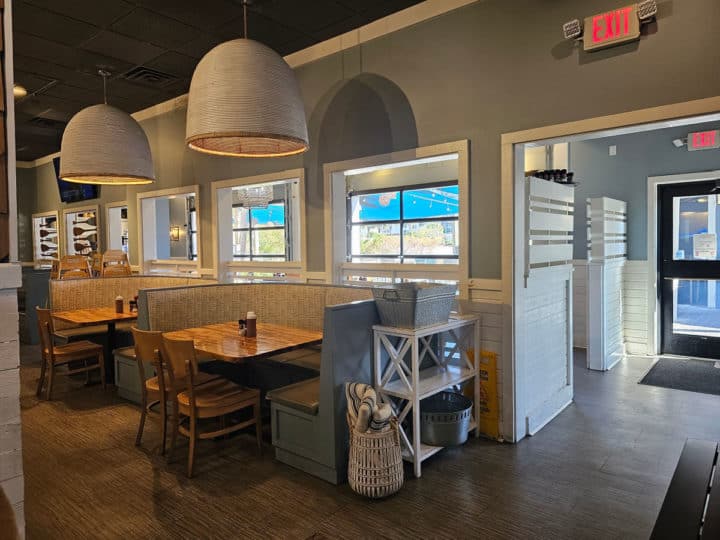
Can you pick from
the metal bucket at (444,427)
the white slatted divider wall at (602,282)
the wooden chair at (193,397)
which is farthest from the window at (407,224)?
the wooden chair at (193,397)

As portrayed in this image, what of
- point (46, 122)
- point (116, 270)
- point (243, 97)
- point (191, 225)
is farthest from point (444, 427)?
point (191, 225)

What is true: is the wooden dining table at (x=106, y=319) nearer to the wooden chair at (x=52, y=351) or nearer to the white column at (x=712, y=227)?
the wooden chair at (x=52, y=351)

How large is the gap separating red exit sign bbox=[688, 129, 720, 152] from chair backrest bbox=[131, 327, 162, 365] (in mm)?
5741

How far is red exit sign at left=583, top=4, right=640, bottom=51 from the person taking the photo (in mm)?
2908

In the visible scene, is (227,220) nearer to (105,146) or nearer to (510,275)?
(105,146)

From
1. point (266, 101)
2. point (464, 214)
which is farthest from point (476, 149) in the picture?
point (266, 101)

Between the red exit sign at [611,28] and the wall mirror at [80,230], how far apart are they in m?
8.34

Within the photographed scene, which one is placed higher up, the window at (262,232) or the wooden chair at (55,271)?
the window at (262,232)

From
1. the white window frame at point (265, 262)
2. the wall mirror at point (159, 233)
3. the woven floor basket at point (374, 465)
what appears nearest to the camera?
Result: the woven floor basket at point (374, 465)

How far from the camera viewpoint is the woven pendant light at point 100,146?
433 cm

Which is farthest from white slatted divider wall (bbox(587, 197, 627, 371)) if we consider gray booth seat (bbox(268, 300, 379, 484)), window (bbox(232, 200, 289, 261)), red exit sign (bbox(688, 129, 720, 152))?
window (bbox(232, 200, 289, 261))

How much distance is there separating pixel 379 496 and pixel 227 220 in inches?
165

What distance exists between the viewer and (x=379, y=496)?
2.71 metres

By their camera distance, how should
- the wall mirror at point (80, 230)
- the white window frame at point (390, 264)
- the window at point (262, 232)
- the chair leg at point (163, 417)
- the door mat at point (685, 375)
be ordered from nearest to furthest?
the chair leg at point (163, 417) < the white window frame at point (390, 264) < the door mat at point (685, 375) < the wall mirror at point (80, 230) < the window at point (262, 232)
